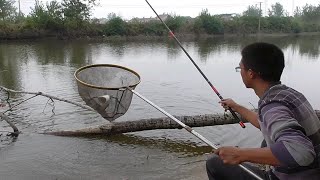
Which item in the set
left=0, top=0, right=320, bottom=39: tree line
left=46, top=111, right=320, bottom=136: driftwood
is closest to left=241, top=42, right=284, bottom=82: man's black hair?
left=46, top=111, right=320, bottom=136: driftwood

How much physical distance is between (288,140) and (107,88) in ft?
13.8

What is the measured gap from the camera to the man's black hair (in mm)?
1988

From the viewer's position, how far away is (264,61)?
200cm

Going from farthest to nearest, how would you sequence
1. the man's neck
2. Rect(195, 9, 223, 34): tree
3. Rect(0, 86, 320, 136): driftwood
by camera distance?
Rect(195, 9, 223, 34): tree
Rect(0, 86, 320, 136): driftwood
the man's neck

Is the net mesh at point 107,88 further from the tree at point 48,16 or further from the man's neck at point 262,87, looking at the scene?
the tree at point 48,16

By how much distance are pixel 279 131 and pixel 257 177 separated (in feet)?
2.21

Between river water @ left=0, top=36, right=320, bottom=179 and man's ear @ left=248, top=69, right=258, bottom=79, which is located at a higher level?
man's ear @ left=248, top=69, right=258, bottom=79

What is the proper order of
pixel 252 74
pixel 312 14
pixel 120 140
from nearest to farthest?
pixel 252 74, pixel 120 140, pixel 312 14

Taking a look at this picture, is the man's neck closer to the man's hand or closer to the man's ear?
the man's ear

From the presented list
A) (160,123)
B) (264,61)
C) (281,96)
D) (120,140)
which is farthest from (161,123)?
(281,96)

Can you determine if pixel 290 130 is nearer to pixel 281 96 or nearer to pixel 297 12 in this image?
pixel 281 96

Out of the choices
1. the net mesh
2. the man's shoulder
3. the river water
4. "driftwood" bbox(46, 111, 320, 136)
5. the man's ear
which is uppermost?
the man's ear

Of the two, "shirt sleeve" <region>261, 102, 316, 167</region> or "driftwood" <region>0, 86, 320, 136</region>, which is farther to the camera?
"driftwood" <region>0, 86, 320, 136</region>

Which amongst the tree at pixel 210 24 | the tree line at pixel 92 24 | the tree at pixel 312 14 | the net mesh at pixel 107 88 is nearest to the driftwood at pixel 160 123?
the net mesh at pixel 107 88
